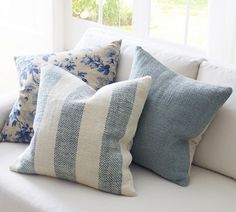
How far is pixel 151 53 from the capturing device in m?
1.78

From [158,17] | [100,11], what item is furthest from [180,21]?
[100,11]

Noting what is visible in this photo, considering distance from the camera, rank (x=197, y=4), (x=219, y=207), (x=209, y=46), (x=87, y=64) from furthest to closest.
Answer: (x=197, y=4)
(x=209, y=46)
(x=87, y=64)
(x=219, y=207)

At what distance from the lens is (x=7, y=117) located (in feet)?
5.88

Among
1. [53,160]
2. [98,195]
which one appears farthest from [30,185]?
[98,195]

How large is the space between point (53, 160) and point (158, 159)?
0.37 meters

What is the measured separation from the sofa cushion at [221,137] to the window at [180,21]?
0.77 meters

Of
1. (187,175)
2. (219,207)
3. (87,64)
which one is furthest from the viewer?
(87,64)

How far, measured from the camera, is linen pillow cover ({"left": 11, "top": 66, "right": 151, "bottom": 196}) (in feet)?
4.72

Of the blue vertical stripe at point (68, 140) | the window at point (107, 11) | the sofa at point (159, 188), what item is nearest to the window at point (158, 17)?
the window at point (107, 11)

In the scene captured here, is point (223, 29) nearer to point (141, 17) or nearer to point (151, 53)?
point (151, 53)

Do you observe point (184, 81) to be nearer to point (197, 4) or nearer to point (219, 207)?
point (219, 207)

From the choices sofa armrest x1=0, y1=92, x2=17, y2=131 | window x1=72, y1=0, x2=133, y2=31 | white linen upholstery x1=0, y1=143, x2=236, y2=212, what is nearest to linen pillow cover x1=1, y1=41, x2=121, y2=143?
sofa armrest x1=0, y1=92, x2=17, y2=131

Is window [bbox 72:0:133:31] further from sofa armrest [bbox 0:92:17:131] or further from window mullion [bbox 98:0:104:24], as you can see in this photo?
sofa armrest [bbox 0:92:17:131]

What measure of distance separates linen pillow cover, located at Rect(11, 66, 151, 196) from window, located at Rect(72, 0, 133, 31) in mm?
1254
